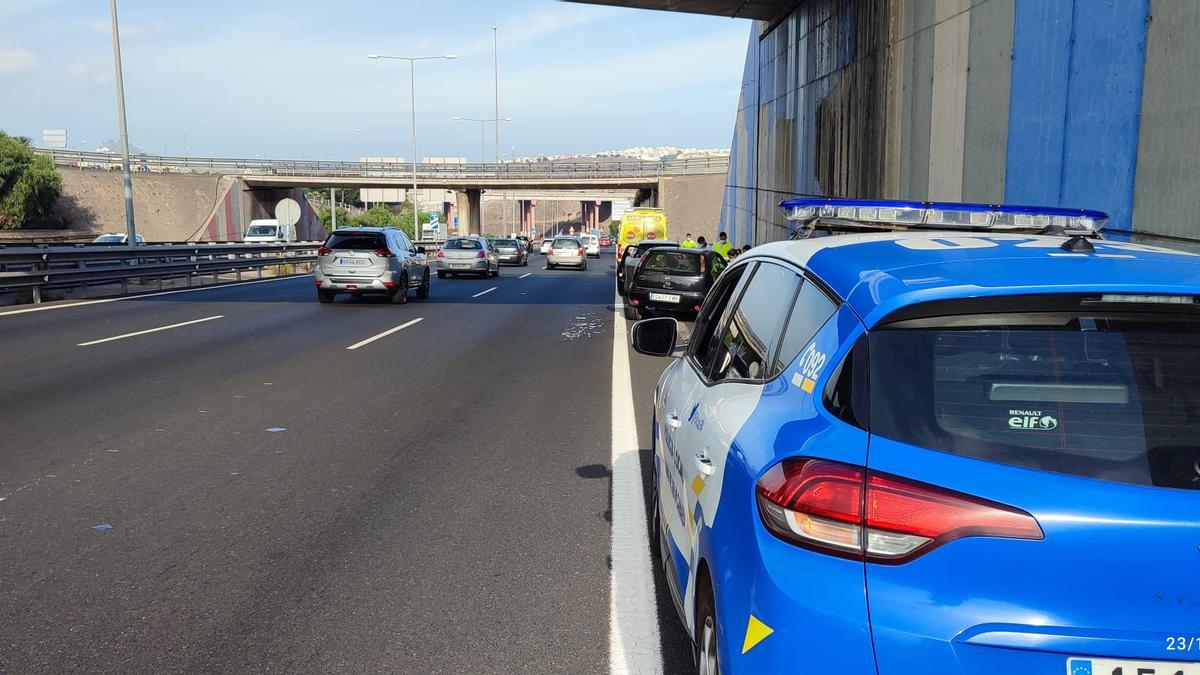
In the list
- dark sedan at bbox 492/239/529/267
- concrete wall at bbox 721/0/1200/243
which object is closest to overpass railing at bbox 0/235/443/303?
concrete wall at bbox 721/0/1200/243

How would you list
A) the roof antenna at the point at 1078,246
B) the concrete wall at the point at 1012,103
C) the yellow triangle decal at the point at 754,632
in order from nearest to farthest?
1. the yellow triangle decal at the point at 754,632
2. the roof antenna at the point at 1078,246
3. the concrete wall at the point at 1012,103

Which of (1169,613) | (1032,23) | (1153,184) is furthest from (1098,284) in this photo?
(1032,23)

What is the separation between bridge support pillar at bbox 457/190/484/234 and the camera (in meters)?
73.7

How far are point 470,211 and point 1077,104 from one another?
223 ft

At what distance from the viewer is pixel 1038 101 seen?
33.9 feet

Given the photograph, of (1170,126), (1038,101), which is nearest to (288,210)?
(1038,101)

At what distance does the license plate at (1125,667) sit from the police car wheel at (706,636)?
92cm

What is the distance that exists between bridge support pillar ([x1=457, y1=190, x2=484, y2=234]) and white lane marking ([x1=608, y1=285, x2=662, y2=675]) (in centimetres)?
6605

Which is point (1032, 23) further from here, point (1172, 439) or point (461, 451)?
point (1172, 439)

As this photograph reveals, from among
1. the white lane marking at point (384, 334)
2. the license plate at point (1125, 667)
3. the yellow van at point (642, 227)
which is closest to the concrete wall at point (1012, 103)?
the license plate at point (1125, 667)

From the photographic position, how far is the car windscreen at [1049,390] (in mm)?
2197

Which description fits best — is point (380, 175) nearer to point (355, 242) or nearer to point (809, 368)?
point (355, 242)

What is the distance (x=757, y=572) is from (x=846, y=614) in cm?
27

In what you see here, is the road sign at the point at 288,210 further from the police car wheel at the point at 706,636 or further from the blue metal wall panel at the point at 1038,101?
the police car wheel at the point at 706,636
